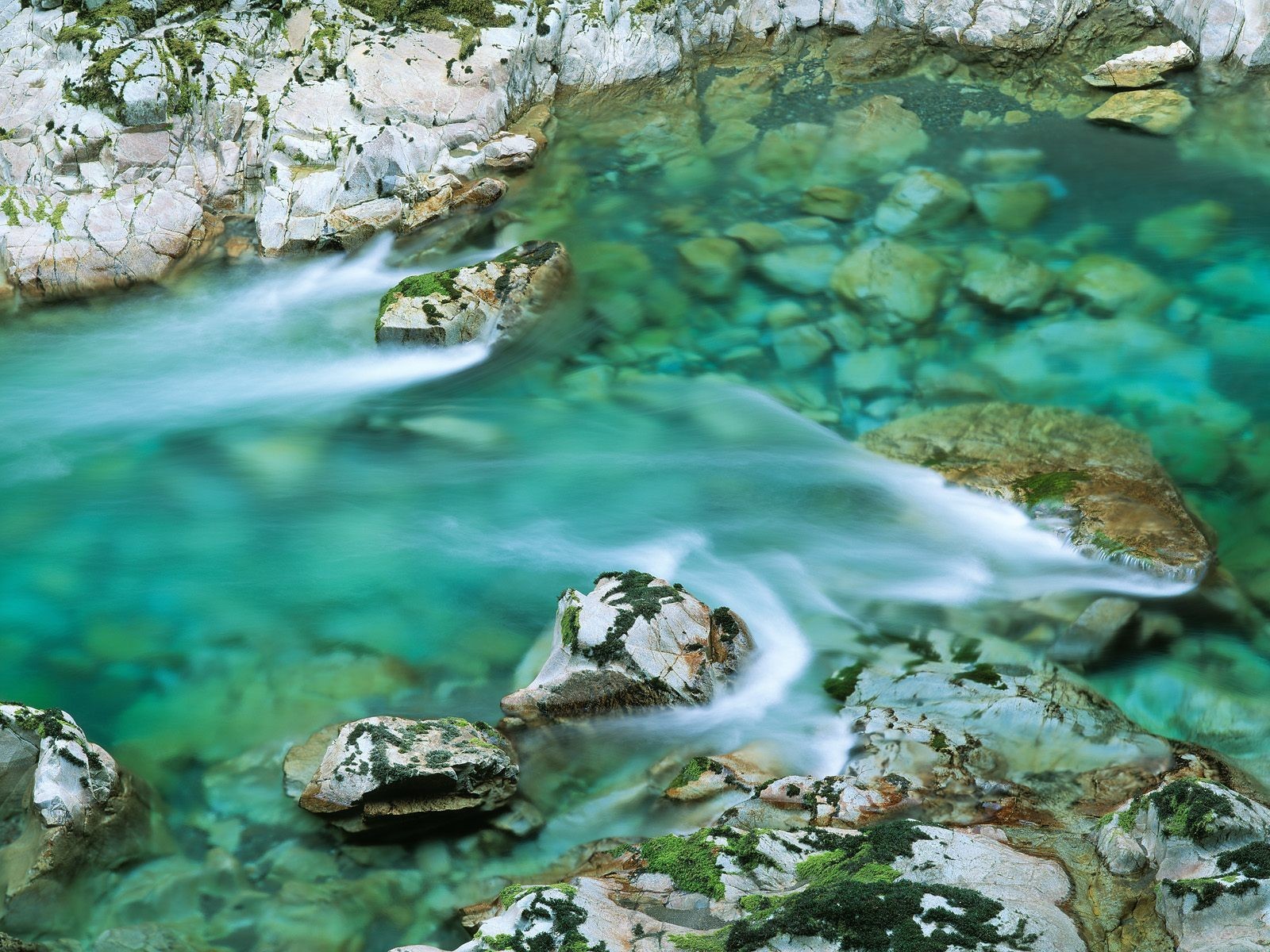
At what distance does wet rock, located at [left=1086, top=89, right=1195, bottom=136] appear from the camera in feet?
38.5

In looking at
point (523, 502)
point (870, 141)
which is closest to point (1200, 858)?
point (523, 502)

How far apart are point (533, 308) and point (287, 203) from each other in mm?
3163

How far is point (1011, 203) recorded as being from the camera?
10930mm

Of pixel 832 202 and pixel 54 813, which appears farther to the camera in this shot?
pixel 832 202

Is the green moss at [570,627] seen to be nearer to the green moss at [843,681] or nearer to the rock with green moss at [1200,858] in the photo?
the green moss at [843,681]

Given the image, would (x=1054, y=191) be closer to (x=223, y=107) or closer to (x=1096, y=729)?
(x=1096, y=729)

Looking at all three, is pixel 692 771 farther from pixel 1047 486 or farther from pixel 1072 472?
pixel 1072 472

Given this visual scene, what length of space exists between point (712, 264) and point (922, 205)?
2.34 metres

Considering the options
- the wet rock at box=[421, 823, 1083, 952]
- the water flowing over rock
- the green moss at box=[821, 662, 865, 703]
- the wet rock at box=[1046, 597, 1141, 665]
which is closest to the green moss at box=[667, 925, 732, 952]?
the wet rock at box=[421, 823, 1083, 952]

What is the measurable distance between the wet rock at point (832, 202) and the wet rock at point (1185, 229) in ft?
9.12

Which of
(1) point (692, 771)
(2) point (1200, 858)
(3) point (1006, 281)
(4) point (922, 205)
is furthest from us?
(4) point (922, 205)

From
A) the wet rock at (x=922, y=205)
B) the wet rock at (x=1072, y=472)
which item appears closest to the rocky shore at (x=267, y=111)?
the wet rock at (x=922, y=205)

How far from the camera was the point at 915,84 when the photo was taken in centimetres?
1287

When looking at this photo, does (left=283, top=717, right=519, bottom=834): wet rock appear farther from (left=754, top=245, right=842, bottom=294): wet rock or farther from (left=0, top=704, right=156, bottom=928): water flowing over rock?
(left=754, top=245, right=842, bottom=294): wet rock
